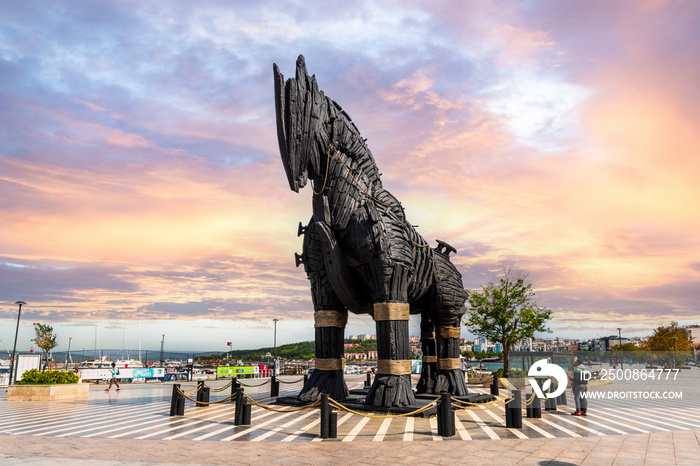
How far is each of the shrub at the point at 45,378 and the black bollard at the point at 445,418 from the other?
14977mm

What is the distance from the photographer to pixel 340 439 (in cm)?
848

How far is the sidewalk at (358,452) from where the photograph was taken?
682cm

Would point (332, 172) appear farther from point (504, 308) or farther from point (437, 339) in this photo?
point (504, 308)

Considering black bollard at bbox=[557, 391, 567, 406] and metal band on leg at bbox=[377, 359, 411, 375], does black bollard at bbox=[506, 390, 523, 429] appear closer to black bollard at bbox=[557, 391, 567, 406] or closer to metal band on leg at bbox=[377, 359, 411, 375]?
metal band on leg at bbox=[377, 359, 411, 375]

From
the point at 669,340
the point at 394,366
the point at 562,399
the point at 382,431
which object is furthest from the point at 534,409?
the point at 669,340

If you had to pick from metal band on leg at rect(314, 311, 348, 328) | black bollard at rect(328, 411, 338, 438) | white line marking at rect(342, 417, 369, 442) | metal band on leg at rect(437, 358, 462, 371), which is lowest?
white line marking at rect(342, 417, 369, 442)

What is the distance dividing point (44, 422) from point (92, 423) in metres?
1.18

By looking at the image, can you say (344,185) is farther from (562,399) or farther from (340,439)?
(562,399)

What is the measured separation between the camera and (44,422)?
1085 centimetres

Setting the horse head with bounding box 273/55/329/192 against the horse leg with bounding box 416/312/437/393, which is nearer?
the horse head with bounding box 273/55/329/192

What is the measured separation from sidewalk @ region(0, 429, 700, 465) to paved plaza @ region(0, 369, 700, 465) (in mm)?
15

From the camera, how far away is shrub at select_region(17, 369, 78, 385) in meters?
17.1

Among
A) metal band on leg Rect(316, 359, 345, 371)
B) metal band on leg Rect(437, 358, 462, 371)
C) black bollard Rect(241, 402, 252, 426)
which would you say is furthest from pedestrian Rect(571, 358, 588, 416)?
black bollard Rect(241, 402, 252, 426)

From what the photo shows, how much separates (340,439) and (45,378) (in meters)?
14.1
